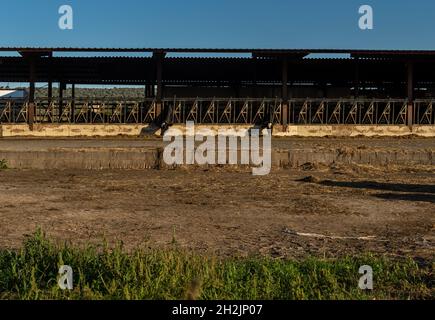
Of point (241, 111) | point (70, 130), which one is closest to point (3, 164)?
point (70, 130)

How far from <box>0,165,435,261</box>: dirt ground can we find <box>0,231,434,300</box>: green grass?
0.77m

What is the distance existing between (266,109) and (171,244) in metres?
20.4

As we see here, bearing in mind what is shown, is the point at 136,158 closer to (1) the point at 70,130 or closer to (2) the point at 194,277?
(1) the point at 70,130

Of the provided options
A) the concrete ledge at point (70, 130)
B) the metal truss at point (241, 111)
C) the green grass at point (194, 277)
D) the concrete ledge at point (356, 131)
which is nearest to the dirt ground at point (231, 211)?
the green grass at point (194, 277)

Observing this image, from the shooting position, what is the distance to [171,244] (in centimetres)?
597

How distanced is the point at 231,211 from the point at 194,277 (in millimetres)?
4120

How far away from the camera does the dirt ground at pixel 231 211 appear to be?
6.16 metres

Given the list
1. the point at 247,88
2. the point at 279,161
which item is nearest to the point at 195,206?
the point at 279,161

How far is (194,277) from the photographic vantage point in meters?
4.25
